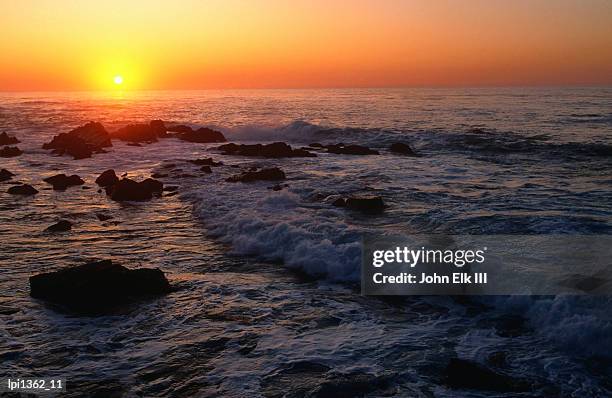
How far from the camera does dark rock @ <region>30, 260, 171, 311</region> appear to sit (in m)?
9.27

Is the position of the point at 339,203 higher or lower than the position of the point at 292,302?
higher

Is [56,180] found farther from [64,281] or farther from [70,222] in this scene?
[64,281]

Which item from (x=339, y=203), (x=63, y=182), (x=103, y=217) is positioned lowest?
(x=103, y=217)

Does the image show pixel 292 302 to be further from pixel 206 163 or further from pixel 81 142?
pixel 81 142

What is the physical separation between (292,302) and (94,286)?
3616mm

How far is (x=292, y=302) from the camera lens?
953cm

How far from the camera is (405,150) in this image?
3406 cm

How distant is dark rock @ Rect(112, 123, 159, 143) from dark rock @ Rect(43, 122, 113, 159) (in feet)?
8.88

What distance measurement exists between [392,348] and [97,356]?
4269mm

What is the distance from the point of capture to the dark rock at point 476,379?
6.47 metres

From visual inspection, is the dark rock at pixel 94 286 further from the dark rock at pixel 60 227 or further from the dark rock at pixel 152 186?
the dark rock at pixel 152 186

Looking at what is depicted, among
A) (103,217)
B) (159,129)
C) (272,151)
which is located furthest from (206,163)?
(159,129)

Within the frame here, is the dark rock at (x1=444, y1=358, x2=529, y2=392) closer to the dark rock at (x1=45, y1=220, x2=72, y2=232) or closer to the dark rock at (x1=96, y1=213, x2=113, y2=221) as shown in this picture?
the dark rock at (x1=45, y1=220, x2=72, y2=232)

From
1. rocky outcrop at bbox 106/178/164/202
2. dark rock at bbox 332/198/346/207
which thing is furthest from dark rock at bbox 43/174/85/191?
dark rock at bbox 332/198/346/207
